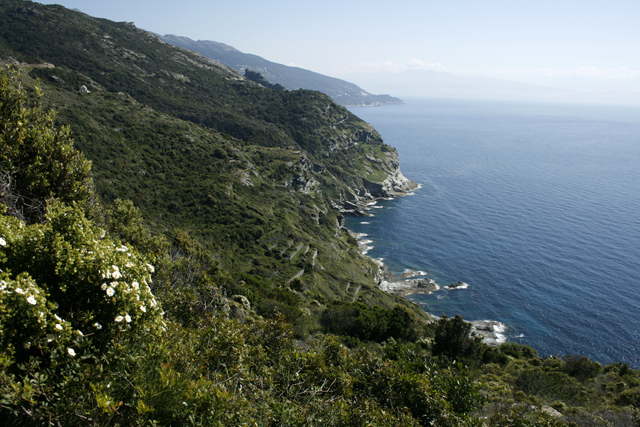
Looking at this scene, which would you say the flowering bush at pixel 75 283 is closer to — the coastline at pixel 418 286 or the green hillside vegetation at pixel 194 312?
the green hillside vegetation at pixel 194 312

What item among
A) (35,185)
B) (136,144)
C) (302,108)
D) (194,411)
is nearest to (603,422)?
(194,411)

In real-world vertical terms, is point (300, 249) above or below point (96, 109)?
→ below

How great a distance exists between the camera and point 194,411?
6.57 m

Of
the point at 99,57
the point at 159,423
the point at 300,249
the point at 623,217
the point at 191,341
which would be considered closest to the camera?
the point at 159,423

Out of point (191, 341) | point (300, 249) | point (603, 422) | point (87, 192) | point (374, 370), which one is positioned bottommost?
point (300, 249)

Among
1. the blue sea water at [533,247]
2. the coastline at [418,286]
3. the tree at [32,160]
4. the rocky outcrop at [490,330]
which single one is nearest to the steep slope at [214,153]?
the coastline at [418,286]

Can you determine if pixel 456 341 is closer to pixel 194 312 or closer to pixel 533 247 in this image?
pixel 194 312

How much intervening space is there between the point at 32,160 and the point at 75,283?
9.83m

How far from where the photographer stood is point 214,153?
88438mm

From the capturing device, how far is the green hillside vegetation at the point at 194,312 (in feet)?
20.6

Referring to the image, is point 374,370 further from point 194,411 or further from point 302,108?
point 302,108

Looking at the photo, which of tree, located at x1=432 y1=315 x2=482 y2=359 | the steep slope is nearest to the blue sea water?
the steep slope

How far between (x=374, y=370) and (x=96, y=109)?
8641 cm

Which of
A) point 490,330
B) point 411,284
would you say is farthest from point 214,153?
point 490,330
